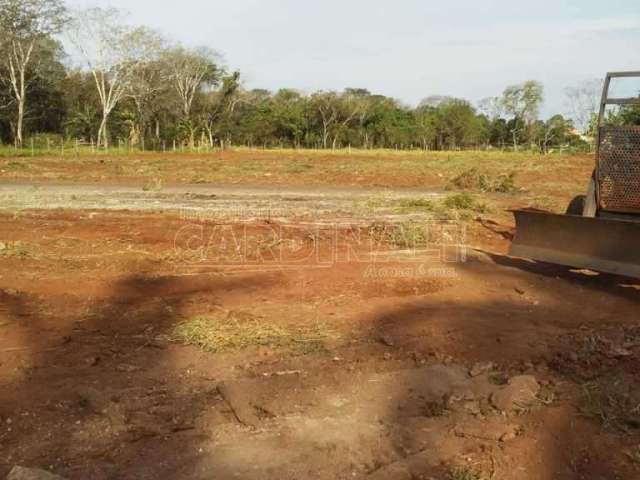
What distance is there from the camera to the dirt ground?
3205 millimetres

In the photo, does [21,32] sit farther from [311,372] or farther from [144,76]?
[311,372]

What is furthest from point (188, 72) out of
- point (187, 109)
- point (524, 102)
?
point (524, 102)

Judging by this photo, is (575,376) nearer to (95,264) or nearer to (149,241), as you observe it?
(95,264)

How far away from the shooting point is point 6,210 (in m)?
12.2

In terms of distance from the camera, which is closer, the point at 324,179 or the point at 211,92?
the point at 324,179

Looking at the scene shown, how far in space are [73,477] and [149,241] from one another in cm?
607

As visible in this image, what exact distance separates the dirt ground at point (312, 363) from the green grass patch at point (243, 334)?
0.08 ft

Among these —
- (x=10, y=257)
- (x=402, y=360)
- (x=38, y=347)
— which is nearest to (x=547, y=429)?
(x=402, y=360)

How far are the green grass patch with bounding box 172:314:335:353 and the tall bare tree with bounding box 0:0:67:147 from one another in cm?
3733

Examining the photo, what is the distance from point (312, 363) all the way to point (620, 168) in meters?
4.36

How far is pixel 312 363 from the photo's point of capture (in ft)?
14.4

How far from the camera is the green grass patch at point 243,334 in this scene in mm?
4715

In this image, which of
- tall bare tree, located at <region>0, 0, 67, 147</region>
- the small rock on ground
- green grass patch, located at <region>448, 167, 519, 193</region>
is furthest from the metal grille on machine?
tall bare tree, located at <region>0, 0, 67, 147</region>

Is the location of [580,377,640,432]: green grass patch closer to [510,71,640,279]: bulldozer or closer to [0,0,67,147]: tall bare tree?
[510,71,640,279]: bulldozer
